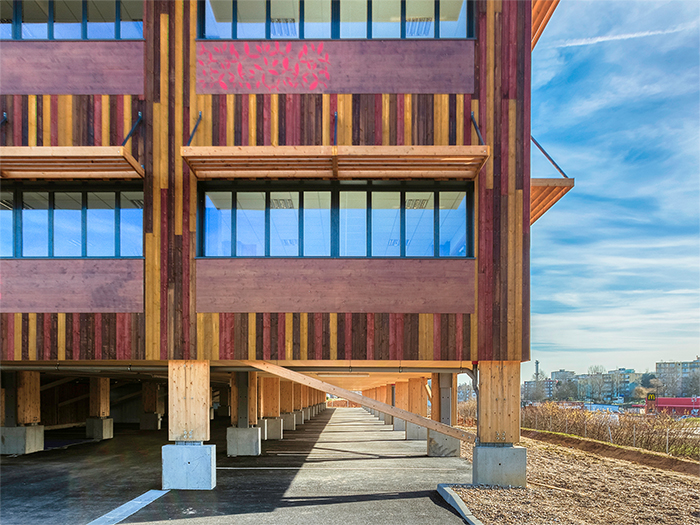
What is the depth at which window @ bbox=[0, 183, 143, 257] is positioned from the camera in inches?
449

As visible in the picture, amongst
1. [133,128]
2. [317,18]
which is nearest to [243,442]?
[133,128]

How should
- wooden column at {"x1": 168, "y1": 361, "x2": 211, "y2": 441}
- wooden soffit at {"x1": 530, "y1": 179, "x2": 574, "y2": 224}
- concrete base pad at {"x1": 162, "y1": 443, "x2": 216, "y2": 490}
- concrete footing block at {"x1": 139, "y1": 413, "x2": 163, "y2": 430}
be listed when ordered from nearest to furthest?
concrete base pad at {"x1": 162, "y1": 443, "x2": 216, "y2": 490} < wooden column at {"x1": 168, "y1": 361, "x2": 211, "y2": 441} < wooden soffit at {"x1": 530, "y1": 179, "x2": 574, "y2": 224} < concrete footing block at {"x1": 139, "y1": 413, "x2": 163, "y2": 430}

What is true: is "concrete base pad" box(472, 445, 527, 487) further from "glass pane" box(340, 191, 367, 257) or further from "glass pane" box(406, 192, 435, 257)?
"glass pane" box(340, 191, 367, 257)

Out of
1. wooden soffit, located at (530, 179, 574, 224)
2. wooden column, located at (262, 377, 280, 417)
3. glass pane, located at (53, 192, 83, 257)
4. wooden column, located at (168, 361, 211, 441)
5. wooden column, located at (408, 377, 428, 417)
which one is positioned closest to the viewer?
wooden column, located at (168, 361, 211, 441)

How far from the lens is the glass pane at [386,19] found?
1154 cm

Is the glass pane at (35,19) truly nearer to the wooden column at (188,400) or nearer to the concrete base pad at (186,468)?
the wooden column at (188,400)

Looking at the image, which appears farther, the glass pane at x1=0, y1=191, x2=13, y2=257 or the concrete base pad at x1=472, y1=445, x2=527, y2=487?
the glass pane at x1=0, y1=191, x2=13, y2=257

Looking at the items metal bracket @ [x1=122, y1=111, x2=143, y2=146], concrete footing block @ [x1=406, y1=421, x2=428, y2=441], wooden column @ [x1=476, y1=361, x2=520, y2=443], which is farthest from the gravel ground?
metal bracket @ [x1=122, y1=111, x2=143, y2=146]

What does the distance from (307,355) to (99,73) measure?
816 cm

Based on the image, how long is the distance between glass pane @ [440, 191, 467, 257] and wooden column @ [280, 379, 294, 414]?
17.1 m

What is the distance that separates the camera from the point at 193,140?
11492mm

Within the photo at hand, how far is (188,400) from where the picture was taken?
1120cm

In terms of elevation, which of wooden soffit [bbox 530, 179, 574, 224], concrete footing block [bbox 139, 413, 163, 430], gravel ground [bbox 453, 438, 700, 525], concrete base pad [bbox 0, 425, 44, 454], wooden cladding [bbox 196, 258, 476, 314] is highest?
wooden soffit [bbox 530, 179, 574, 224]

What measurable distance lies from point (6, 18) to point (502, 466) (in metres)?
15.5
